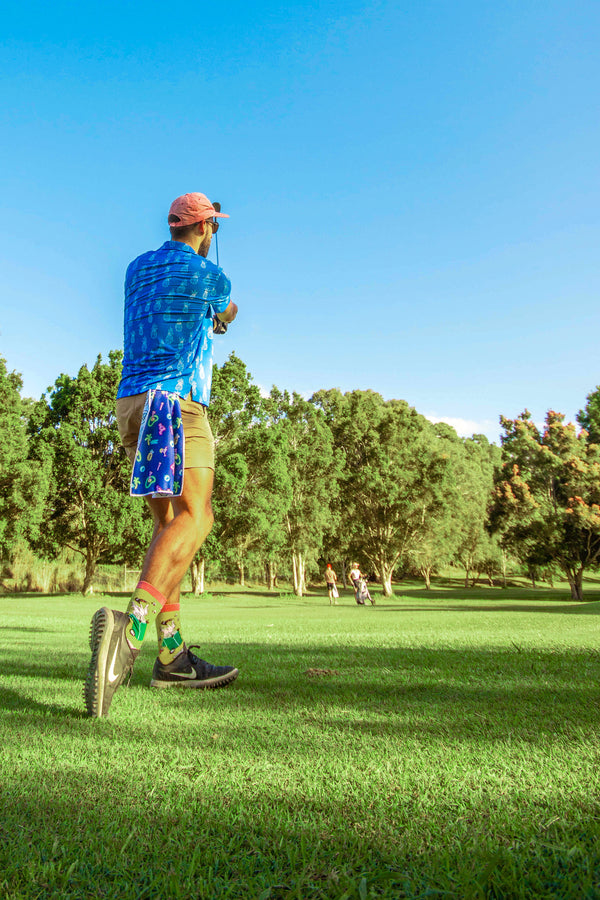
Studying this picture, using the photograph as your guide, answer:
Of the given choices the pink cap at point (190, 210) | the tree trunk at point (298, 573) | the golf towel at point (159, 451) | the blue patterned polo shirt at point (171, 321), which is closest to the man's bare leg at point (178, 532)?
the golf towel at point (159, 451)

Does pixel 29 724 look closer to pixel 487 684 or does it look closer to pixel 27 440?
pixel 487 684

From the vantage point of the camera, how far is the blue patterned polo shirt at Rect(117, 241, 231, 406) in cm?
332

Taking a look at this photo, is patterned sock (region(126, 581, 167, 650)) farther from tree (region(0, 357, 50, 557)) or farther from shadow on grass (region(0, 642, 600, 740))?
tree (region(0, 357, 50, 557))

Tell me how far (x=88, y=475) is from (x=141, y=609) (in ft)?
104

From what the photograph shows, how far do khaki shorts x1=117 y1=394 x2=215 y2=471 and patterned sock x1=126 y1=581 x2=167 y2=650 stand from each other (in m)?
0.69

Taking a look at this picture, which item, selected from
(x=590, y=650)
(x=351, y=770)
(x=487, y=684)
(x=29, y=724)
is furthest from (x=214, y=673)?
(x=590, y=650)

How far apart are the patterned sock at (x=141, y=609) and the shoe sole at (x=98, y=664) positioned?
157mm

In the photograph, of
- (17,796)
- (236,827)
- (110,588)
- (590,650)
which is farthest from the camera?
(110,588)

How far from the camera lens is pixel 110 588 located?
4109cm

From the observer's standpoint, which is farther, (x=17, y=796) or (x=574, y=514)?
(x=574, y=514)

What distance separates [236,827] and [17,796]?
0.58m

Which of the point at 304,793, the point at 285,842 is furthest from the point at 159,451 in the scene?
the point at 285,842

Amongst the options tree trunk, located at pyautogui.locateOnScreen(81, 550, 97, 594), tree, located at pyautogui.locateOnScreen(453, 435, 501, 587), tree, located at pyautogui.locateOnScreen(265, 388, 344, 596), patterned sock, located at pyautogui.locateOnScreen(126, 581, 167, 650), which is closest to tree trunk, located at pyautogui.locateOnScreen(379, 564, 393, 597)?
tree, located at pyautogui.locateOnScreen(265, 388, 344, 596)

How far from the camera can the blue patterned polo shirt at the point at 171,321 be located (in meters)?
3.32
